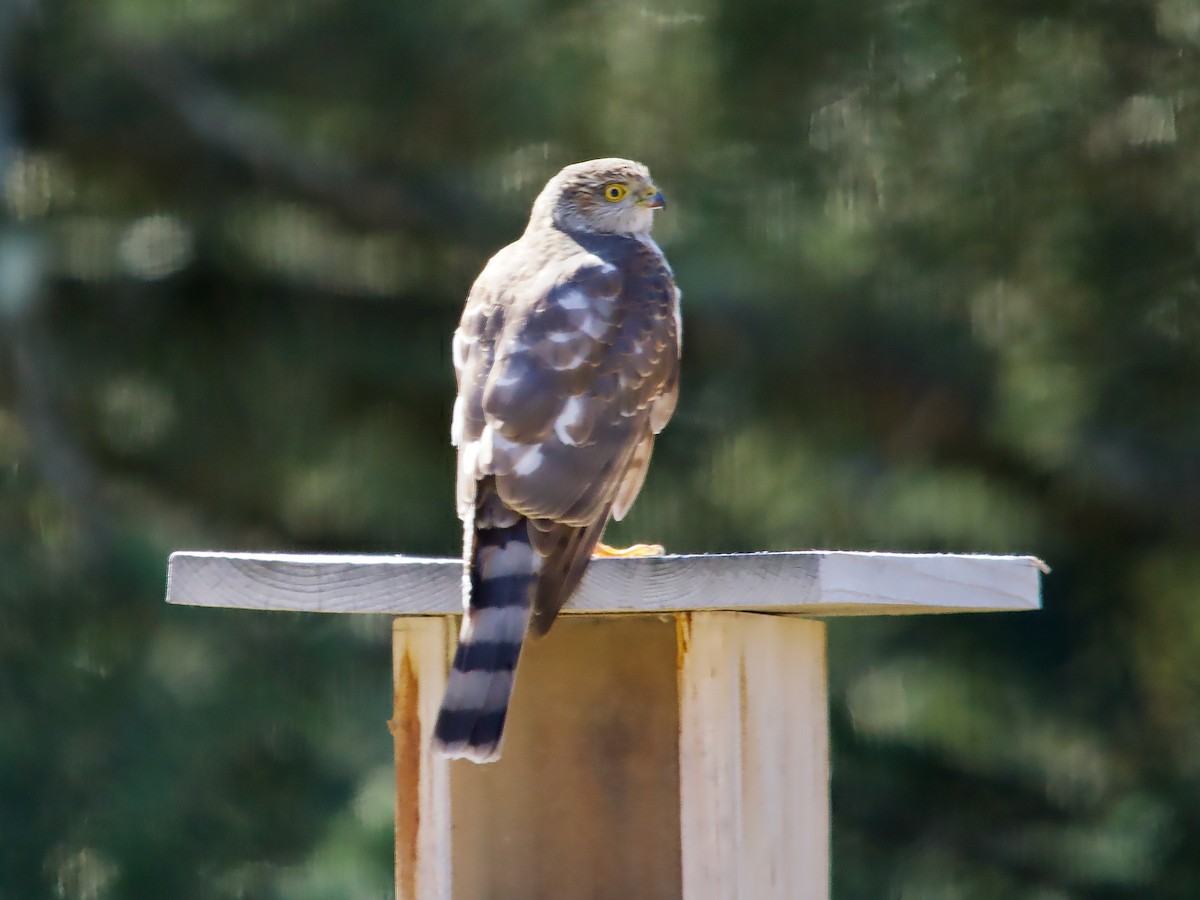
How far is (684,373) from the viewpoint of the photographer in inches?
195

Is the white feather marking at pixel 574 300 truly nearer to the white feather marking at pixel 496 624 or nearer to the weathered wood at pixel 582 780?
the weathered wood at pixel 582 780

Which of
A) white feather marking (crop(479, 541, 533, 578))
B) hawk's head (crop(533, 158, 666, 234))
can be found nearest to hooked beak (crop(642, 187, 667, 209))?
hawk's head (crop(533, 158, 666, 234))

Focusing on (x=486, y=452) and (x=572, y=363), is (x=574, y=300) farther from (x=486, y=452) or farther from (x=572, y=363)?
(x=486, y=452)

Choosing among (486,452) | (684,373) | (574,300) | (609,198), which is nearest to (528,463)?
(486,452)

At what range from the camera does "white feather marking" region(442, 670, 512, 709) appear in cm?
226

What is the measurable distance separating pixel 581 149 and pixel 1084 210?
1.29 m

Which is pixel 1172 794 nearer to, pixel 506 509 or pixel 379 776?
pixel 379 776

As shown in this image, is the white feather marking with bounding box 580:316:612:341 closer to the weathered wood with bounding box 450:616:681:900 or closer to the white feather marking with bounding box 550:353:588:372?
the white feather marking with bounding box 550:353:588:372

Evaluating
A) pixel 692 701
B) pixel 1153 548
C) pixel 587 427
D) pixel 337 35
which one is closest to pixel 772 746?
pixel 692 701

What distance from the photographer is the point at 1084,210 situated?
479cm

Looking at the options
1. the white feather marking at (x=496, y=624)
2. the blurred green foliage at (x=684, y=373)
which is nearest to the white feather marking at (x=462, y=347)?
the white feather marking at (x=496, y=624)

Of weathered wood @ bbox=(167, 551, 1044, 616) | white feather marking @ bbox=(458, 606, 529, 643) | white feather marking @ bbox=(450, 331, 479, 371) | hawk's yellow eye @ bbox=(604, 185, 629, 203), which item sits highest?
hawk's yellow eye @ bbox=(604, 185, 629, 203)

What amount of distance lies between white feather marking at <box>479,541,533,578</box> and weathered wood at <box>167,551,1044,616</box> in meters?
0.05

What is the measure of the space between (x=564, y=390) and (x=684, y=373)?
239 centimetres
